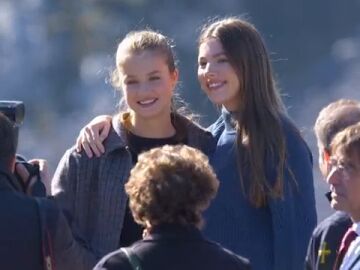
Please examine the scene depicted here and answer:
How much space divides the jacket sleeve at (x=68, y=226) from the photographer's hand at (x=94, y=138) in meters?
0.05

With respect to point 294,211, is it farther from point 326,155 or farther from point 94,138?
point 94,138

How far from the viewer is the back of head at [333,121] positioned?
375cm

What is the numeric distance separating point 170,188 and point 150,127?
40.1 inches

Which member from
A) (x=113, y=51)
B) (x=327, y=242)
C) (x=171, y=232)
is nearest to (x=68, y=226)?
(x=171, y=232)

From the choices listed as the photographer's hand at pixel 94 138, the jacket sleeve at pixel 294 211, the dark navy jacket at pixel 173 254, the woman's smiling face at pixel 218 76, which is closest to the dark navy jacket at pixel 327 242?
the jacket sleeve at pixel 294 211

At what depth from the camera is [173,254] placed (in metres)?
3.01

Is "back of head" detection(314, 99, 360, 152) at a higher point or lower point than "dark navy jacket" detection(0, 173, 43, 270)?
higher

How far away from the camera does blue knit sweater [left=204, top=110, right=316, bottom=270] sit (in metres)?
3.95

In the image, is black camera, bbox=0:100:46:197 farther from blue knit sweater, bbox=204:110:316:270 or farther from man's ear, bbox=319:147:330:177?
man's ear, bbox=319:147:330:177

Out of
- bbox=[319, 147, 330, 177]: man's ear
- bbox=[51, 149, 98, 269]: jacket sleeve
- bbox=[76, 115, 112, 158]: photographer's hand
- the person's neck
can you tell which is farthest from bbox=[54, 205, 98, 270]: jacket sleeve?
bbox=[319, 147, 330, 177]: man's ear

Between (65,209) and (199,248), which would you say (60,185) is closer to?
(65,209)

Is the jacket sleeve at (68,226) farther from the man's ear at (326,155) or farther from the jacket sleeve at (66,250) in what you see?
the man's ear at (326,155)

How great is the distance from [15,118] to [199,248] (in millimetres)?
1000

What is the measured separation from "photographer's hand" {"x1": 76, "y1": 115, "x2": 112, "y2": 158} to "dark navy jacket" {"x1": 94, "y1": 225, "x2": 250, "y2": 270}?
925mm
